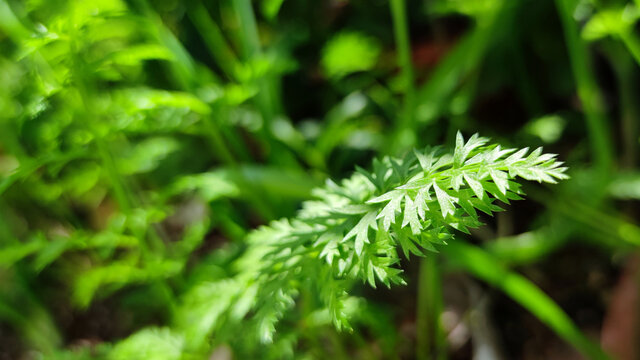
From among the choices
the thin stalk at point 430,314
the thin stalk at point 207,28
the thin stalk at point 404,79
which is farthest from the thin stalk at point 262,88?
the thin stalk at point 430,314

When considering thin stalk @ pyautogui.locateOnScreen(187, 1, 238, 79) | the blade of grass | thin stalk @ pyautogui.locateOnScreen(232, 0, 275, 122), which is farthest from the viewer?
thin stalk @ pyautogui.locateOnScreen(187, 1, 238, 79)

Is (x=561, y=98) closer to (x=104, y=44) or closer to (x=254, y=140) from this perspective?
(x=254, y=140)

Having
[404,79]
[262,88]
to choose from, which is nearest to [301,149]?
[262,88]

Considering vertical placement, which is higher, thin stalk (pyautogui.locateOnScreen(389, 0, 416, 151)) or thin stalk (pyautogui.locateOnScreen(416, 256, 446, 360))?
thin stalk (pyautogui.locateOnScreen(389, 0, 416, 151))

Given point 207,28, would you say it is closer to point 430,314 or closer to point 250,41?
point 250,41

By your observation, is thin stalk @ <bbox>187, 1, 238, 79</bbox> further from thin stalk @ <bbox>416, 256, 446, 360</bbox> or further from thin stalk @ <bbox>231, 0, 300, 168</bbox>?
thin stalk @ <bbox>416, 256, 446, 360</bbox>

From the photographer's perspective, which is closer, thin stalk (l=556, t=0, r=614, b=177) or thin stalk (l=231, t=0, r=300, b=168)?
thin stalk (l=556, t=0, r=614, b=177)

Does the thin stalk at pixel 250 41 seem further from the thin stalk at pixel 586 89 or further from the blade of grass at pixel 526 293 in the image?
the thin stalk at pixel 586 89

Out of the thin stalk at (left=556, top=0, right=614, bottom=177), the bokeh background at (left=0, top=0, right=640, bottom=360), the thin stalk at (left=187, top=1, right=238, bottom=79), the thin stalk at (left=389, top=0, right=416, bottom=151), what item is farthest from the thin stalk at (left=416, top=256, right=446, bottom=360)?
the thin stalk at (left=187, top=1, right=238, bottom=79)

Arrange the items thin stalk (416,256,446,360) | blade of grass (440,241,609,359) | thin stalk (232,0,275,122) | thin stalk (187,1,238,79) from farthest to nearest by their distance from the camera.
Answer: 1. thin stalk (187,1,238,79)
2. thin stalk (232,0,275,122)
3. thin stalk (416,256,446,360)
4. blade of grass (440,241,609,359)
